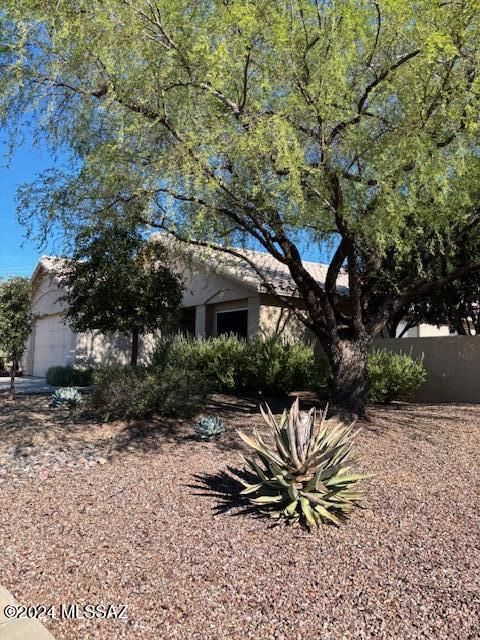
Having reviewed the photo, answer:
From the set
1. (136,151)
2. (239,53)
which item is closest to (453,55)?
(239,53)

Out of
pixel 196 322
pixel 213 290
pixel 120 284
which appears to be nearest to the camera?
pixel 120 284

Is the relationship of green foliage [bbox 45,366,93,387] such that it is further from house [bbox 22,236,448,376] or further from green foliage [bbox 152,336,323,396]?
green foliage [bbox 152,336,323,396]

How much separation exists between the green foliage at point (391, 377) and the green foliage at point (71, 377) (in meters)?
8.54

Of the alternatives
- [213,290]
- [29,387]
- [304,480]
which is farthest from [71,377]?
[304,480]

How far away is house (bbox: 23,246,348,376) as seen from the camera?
16.8m

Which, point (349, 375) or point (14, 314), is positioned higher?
point (14, 314)

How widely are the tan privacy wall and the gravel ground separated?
20.7 feet

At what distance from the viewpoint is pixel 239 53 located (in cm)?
722

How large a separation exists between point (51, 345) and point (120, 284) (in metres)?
11.4

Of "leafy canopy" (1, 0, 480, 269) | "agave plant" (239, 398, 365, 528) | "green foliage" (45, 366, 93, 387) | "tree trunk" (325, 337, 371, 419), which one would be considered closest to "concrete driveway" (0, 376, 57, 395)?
"green foliage" (45, 366, 93, 387)

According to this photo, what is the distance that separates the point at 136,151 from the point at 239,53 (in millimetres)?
1866

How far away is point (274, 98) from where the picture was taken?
7.64 m

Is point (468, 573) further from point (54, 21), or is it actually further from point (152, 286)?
point (152, 286)

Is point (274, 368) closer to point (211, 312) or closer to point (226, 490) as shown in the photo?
point (211, 312)
